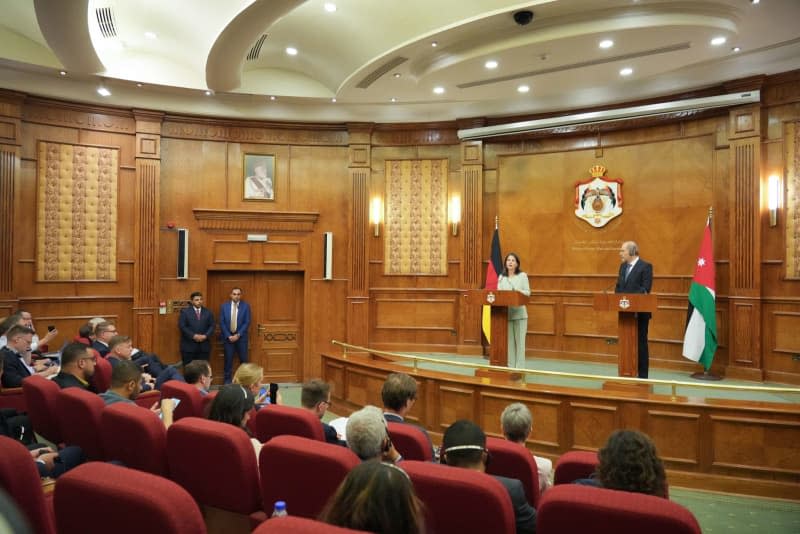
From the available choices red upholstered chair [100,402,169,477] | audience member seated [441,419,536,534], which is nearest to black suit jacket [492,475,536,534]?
audience member seated [441,419,536,534]

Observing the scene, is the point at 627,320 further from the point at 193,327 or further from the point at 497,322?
the point at 193,327

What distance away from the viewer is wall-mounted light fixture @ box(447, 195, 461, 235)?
27.5ft

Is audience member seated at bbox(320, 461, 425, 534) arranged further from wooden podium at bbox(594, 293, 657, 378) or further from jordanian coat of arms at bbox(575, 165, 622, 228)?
jordanian coat of arms at bbox(575, 165, 622, 228)

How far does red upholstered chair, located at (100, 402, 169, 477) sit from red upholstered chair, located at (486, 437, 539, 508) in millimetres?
1545

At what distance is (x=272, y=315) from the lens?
852cm

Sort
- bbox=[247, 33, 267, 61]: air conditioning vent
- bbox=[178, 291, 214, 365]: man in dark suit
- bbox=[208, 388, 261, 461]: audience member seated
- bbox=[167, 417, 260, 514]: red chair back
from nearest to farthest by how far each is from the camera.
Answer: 1. bbox=[167, 417, 260, 514]: red chair back
2. bbox=[208, 388, 261, 461]: audience member seated
3. bbox=[247, 33, 267, 61]: air conditioning vent
4. bbox=[178, 291, 214, 365]: man in dark suit

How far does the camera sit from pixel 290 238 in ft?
27.7

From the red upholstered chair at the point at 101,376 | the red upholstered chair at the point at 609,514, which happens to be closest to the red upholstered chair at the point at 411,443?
the red upholstered chair at the point at 609,514

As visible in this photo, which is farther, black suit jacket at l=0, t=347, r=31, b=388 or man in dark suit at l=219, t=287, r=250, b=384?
man in dark suit at l=219, t=287, r=250, b=384

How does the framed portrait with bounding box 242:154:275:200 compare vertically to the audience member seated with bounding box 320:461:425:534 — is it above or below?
above

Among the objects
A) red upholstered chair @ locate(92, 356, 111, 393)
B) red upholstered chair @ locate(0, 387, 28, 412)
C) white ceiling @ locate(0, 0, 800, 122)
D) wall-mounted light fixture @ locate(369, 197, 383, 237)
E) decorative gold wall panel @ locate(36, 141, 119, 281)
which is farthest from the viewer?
wall-mounted light fixture @ locate(369, 197, 383, 237)

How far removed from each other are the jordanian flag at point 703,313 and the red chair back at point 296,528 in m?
6.47

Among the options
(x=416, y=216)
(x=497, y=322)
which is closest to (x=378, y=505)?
(x=497, y=322)

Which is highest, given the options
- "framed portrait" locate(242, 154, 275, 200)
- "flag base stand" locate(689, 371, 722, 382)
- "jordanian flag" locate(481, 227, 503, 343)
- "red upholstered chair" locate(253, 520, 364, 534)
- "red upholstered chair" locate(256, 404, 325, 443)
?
"framed portrait" locate(242, 154, 275, 200)
